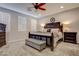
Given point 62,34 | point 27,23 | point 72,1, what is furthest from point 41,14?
point 62,34

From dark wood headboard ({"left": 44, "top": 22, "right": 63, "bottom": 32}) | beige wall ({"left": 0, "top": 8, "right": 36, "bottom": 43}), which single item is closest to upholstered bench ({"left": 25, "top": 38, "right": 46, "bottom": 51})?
beige wall ({"left": 0, "top": 8, "right": 36, "bottom": 43})

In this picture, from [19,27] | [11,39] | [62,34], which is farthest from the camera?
[62,34]

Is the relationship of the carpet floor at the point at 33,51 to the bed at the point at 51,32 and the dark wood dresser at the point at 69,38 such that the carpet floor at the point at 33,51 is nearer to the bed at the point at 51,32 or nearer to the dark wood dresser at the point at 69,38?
the dark wood dresser at the point at 69,38

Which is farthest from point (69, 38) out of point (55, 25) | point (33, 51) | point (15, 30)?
point (15, 30)

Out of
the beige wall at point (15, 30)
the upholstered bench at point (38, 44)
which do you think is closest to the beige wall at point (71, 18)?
the beige wall at point (15, 30)

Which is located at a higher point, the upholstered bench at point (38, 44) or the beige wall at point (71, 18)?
the beige wall at point (71, 18)

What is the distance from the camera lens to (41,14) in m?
2.81

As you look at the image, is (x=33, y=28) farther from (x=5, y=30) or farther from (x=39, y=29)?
(x=5, y=30)

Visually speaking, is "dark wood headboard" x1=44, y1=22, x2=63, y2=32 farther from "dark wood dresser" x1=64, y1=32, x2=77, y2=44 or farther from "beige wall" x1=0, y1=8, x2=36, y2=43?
"beige wall" x1=0, y1=8, x2=36, y2=43

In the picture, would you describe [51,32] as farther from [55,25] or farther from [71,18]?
[71,18]

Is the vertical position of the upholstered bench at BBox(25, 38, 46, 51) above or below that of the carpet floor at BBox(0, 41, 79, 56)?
above

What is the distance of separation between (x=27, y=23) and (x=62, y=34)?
178 cm

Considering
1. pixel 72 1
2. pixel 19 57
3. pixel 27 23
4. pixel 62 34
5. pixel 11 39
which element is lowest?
pixel 19 57

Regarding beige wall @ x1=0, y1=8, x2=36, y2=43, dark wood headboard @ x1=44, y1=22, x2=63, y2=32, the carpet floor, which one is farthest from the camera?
dark wood headboard @ x1=44, y1=22, x2=63, y2=32
